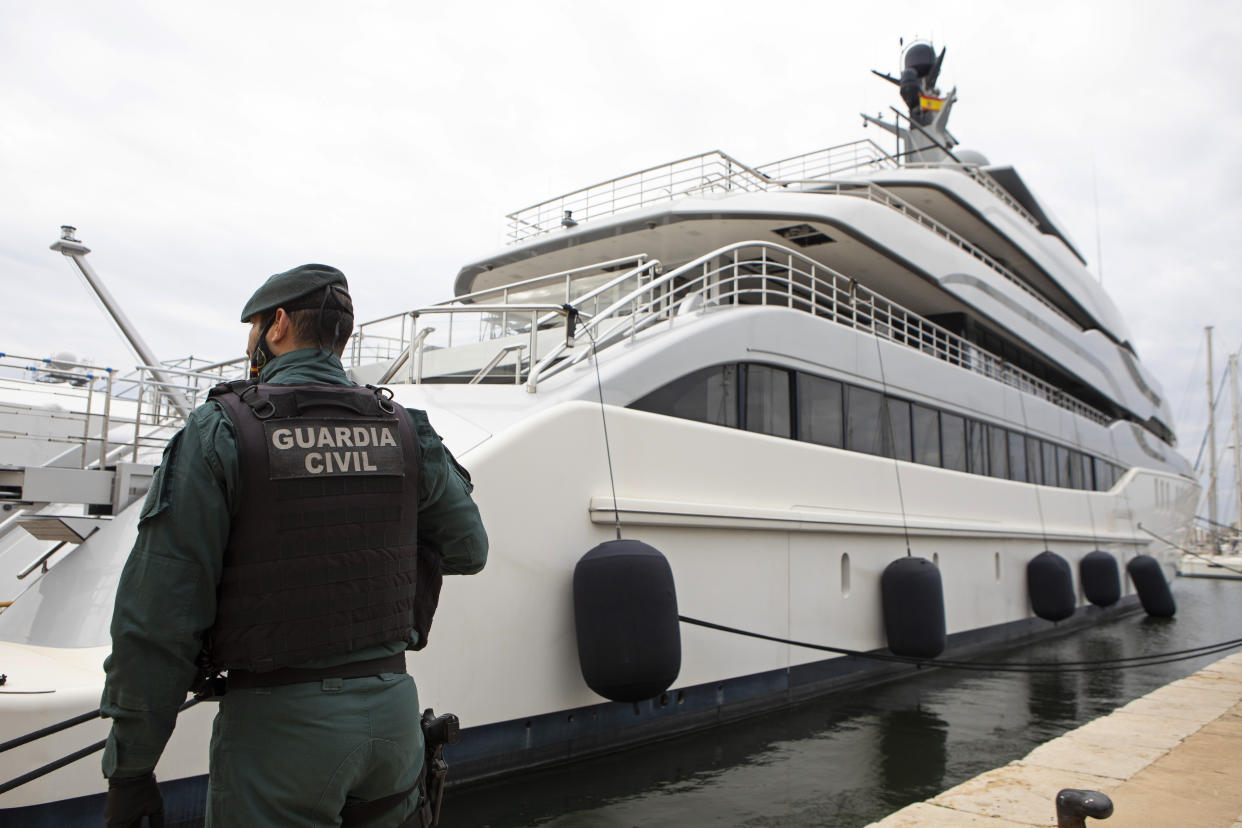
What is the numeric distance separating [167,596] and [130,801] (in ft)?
1.38

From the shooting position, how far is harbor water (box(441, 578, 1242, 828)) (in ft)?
15.1

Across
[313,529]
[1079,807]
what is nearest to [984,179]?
[1079,807]

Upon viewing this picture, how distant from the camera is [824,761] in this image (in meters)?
5.77

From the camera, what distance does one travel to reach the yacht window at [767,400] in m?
7.25

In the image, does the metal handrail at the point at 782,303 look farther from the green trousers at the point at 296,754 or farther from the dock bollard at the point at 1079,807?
the green trousers at the point at 296,754

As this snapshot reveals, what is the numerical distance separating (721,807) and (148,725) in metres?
3.77

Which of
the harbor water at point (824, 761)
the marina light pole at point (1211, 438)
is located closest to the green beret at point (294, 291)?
the harbor water at point (824, 761)

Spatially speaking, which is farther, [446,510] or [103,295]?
[103,295]

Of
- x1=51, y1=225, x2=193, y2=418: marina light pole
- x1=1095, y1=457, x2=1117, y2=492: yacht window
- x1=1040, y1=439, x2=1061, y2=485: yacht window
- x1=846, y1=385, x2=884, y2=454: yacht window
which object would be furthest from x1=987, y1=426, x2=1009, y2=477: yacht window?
x1=51, y1=225, x2=193, y2=418: marina light pole

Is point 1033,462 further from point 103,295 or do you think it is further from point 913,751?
point 103,295

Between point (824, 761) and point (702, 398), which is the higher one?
point (702, 398)

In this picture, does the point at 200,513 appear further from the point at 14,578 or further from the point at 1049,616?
the point at 1049,616

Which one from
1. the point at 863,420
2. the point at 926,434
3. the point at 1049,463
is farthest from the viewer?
the point at 1049,463

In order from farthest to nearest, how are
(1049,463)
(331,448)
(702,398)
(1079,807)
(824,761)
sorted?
(1049,463) < (702,398) < (824,761) < (1079,807) < (331,448)
